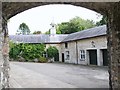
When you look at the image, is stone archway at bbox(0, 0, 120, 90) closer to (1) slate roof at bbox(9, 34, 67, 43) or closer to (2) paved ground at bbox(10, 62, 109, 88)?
(2) paved ground at bbox(10, 62, 109, 88)

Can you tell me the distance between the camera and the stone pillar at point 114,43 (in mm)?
7887

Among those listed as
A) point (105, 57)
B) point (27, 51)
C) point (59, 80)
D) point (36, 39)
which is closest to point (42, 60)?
point (27, 51)

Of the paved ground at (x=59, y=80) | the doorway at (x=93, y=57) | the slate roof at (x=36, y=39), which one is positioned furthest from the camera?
the slate roof at (x=36, y=39)

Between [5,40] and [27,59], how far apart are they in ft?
106

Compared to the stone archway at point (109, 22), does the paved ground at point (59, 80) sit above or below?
below

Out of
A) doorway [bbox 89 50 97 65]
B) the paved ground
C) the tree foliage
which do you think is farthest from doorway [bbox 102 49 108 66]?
the tree foliage

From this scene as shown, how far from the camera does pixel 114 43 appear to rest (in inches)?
327

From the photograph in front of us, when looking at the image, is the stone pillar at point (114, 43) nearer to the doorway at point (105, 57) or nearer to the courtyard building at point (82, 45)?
the courtyard building at point (82, 45)

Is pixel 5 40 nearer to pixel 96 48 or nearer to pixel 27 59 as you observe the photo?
pixel 96 48

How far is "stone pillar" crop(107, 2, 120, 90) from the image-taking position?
311 inches

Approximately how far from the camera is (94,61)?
28.5m

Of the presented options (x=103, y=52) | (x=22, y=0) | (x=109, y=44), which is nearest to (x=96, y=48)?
(x=103, y=52)

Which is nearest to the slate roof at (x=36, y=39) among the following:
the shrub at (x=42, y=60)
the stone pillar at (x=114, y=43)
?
the shrub at (x=42, y=60)

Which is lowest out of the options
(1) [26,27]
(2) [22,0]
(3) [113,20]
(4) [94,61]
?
(4) [94,61]
